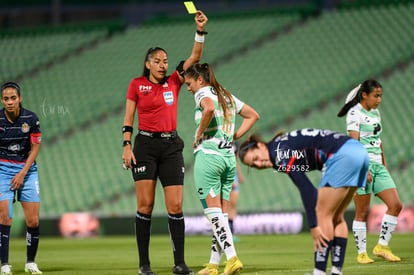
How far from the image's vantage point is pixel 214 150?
28.1 feet

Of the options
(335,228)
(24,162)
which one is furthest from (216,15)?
(335,228)

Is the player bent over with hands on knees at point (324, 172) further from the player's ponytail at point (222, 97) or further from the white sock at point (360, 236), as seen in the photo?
the white sock at point (360, 236)

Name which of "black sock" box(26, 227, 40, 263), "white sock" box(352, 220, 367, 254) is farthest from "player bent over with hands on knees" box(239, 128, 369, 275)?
"black sock" box(26, 227, 40, 263)

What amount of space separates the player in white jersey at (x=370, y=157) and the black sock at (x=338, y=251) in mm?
2846

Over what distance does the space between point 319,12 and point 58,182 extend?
10.5m

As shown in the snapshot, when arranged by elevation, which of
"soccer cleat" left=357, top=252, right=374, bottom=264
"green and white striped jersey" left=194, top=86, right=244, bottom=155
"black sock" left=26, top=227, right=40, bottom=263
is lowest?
"soccer cleat" left=357, top=252, right=374, bottom=264

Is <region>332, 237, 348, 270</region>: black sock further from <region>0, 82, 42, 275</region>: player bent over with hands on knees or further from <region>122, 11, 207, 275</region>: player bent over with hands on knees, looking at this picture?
<region>0, 82, 42, 275</region>: player bent over with hands on knees

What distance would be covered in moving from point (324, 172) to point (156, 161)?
2356mm

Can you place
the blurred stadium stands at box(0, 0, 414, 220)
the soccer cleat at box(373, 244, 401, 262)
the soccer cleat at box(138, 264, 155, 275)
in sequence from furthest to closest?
1. the blurred stadium stands at box(0, 0, 414, 220)
2. the soccer cleat at box(373, 244, 401, 262)
3. the soccer cleat at box(138, 264, 155, 275)

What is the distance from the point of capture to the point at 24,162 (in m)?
9.92

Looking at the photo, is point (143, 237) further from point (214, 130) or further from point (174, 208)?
point (214, 130)

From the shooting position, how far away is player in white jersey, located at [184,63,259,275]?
8477 mm

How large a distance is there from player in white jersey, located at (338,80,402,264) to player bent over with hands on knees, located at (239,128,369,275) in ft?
9.67

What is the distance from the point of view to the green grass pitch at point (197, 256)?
9578 mm
